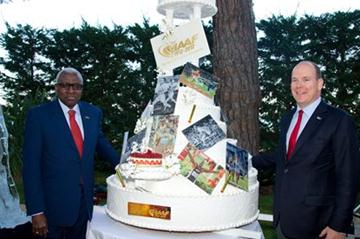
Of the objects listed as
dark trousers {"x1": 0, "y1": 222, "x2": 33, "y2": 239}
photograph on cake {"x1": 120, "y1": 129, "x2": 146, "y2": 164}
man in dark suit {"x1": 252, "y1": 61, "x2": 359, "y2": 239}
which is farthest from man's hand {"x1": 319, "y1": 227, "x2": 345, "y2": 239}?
dark trousers {"x1": 0, "y1": 222, "x2": 33, "y2": 239}

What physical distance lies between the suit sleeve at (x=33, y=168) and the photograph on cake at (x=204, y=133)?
1.04 meters

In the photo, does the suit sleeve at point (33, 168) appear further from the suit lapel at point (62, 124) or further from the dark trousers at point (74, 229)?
the dark trousers at point (74, 229)

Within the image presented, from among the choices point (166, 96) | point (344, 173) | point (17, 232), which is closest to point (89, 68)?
point (17, 232)

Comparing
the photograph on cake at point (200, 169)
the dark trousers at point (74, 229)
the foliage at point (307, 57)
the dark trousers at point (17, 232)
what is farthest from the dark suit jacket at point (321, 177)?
the foliage at point (307, 57)

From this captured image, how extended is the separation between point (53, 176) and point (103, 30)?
7.14m

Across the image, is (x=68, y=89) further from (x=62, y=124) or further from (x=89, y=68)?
(x=89, y=68)

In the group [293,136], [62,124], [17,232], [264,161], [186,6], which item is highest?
[186,6]

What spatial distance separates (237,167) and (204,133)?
0.92 ft

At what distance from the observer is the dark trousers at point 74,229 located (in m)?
3.00

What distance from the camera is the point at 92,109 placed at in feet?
10.9

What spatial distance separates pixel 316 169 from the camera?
8.44ft

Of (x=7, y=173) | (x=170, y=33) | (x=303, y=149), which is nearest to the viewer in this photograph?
(x=303, y=149)

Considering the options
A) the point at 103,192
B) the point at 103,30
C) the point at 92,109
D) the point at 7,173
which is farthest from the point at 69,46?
the point at 92,109

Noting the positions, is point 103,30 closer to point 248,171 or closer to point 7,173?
point 7,173
